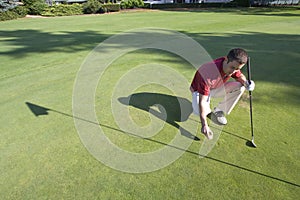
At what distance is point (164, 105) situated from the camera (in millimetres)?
3797

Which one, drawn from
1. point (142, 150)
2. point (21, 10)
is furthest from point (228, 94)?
point (21, 10)

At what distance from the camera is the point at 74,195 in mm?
2148

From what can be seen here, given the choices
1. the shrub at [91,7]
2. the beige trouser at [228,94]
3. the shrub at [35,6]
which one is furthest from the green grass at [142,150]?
the shrub at [91,7]

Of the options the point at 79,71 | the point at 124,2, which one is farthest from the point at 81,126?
the point at 124,2

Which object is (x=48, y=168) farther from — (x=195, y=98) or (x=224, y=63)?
(x=224, y=63)

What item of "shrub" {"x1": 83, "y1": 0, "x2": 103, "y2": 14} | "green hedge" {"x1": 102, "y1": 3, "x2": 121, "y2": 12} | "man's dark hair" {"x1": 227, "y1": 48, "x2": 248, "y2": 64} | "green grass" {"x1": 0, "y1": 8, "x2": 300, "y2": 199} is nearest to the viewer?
"green grass" {"x1": 0, "y1": 8, "x2": 300, "y2": 199}

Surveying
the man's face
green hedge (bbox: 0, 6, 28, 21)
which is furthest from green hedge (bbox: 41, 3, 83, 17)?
the man's face

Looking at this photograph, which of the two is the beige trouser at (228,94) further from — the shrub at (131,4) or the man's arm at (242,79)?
the shrub at (131,4)

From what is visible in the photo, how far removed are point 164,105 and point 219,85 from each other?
38.5 inches

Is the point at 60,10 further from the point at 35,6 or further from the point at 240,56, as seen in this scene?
the point at 240,56

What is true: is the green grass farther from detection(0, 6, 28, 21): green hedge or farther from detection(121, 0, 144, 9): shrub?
detection(121, 0, 144, 9): shrub

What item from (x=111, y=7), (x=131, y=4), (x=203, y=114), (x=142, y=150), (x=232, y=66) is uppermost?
(x=131, y=4)

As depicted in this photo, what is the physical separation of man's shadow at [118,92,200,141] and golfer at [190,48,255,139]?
1.07 ft

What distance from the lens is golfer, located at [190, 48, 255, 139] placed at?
266 cm
